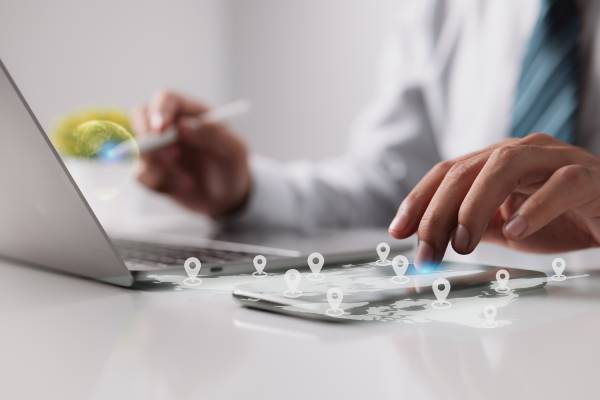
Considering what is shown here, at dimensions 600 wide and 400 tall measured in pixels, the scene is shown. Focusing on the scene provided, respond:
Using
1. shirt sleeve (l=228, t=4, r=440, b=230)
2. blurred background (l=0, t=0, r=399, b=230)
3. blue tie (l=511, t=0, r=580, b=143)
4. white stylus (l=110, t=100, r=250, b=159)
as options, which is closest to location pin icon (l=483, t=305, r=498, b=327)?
blue tie (l=511, t=0, r=580, b=143)

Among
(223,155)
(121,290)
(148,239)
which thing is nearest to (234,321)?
(121,290)

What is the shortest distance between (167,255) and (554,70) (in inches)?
22.7

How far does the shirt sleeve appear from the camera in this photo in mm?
1249

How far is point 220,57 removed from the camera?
99.8 inches

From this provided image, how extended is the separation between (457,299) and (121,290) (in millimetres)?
219

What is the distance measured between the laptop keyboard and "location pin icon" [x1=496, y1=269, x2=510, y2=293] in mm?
176

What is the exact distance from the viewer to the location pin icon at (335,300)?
0.37 m

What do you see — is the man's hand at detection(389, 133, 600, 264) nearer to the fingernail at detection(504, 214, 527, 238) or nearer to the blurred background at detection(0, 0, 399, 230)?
the fingernail at detection(504, 214, 527, 238)

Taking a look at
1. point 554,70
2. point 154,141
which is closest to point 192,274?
point 154,141

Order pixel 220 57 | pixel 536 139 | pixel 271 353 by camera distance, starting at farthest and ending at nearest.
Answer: pixel 220 57 < pixel 536 139 < pixel 271 353

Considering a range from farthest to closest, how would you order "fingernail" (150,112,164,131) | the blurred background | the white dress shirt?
the blurred background → the white dress shirt → "fingernail" (150,112,164,131)

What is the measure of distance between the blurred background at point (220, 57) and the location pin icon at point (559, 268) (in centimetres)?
155

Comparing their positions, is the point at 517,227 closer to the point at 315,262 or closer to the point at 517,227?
the point at 517,227

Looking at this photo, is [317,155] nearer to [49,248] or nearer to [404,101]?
[404,101]
